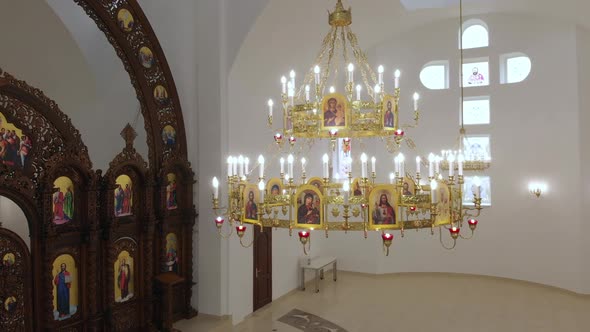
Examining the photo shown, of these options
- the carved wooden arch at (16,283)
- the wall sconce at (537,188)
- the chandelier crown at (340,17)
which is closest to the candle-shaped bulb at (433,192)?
the chandelier crown at (340,17)

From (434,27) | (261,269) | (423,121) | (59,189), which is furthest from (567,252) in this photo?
(59,189)

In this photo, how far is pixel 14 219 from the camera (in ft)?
Answer: 21.6

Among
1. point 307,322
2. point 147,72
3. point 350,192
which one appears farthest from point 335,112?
point 307,322

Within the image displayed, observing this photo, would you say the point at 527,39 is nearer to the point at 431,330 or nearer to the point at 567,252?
the point at 567,252

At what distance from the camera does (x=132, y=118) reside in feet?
32.7

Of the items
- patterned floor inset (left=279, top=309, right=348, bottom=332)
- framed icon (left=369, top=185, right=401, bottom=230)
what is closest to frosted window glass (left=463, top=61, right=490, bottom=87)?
patterned floor inset (left=279, top=309, right=348, bottom=332)

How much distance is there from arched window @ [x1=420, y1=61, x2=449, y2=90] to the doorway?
6.69 metres

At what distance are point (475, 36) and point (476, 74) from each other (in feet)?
3.56

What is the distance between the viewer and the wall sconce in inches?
503

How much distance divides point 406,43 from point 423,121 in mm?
2341

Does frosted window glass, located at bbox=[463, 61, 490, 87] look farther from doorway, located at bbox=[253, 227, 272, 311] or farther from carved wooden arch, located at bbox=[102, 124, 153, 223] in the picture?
carved wooden arch, located at bbox=[102, 124, 153, 223]

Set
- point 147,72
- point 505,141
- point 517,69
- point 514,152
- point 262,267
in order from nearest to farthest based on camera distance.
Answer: point 147,72, point 262,267, point 514,152, point 505,141, point 517,69

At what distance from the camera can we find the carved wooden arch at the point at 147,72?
8.32 m

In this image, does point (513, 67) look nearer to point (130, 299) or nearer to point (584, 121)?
point (584, 121)
